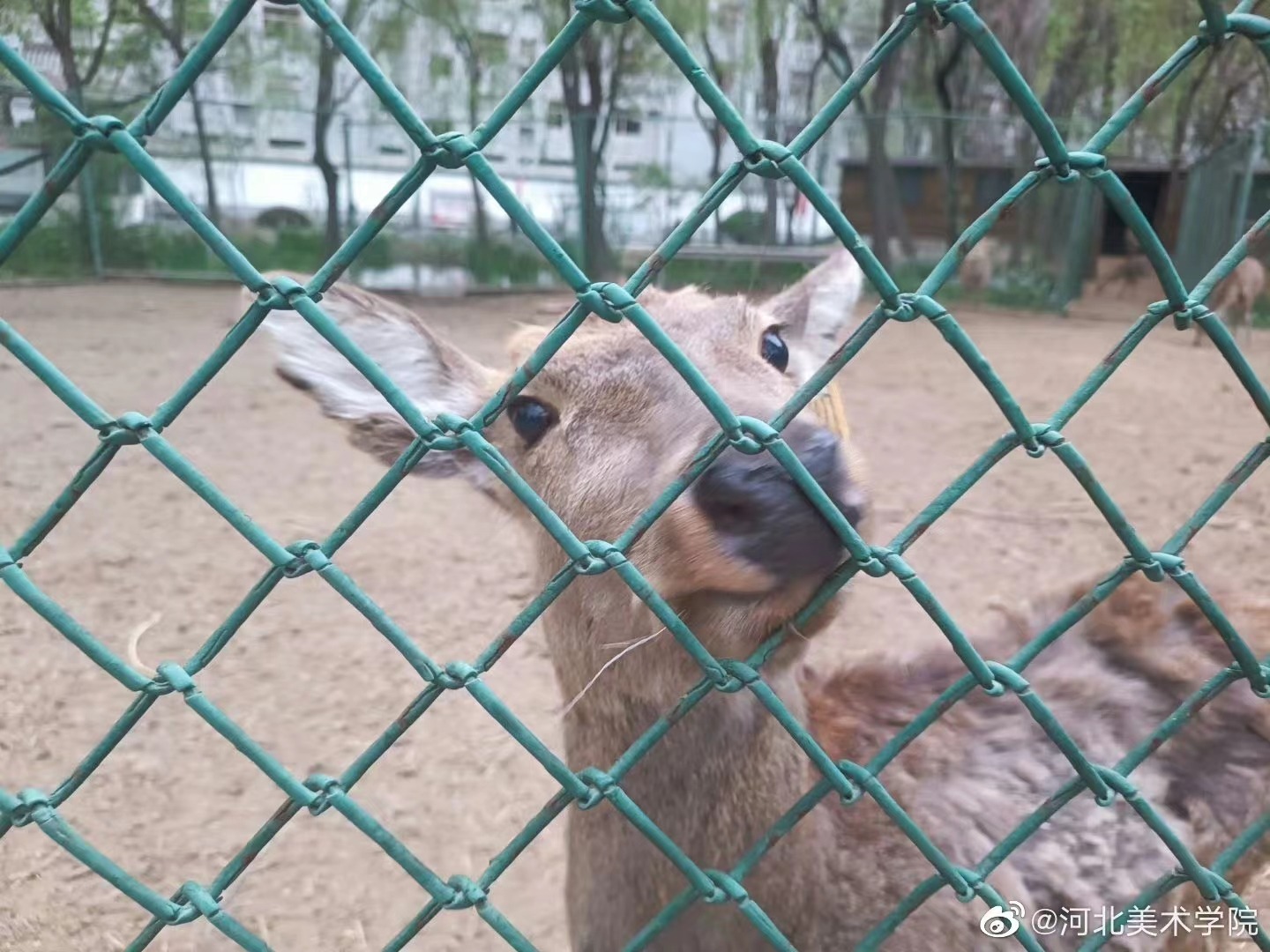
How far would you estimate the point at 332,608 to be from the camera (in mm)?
4832

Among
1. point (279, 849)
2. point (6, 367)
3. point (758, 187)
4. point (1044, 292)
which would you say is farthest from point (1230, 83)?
point (279, 849)

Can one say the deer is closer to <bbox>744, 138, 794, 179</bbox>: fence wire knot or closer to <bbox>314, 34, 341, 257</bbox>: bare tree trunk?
<bbox>744, 138, 794, 179</bbox>: fence wire knot

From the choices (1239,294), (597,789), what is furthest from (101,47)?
(1239,294)

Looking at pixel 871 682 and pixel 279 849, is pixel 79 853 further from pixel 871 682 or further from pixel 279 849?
pixel 279 849

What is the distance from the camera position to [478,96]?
18.1m

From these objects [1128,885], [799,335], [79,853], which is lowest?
[1128,885]

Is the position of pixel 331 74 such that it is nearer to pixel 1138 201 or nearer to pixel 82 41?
pixel 82 41

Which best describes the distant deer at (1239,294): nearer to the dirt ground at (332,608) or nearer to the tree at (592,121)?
the dirt ground at (332,608)

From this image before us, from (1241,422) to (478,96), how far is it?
14.3 metres

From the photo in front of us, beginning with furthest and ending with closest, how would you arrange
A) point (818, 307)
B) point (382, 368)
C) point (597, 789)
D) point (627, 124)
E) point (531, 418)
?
1. point (627, 124)
2. point (818, 307)
3. point (382, 368)
4. point (531, 418)
5. point (597, 789)

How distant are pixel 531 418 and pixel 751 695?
766mm

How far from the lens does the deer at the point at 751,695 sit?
5.56ft

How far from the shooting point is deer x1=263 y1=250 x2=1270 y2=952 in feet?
5.56

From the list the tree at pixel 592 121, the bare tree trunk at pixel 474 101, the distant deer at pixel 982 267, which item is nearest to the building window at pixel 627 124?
the tree at pixel 592 121
